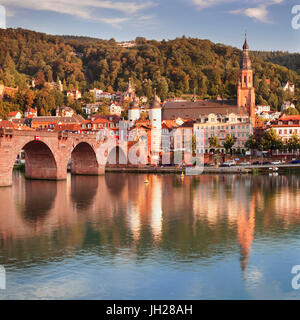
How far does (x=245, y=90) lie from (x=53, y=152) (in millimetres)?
47489

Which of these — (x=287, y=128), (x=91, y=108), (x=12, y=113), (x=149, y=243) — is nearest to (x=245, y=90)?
(x=287, y=128)

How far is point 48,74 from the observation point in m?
127

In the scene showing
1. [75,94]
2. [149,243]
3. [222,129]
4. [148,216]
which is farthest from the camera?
[75,94]

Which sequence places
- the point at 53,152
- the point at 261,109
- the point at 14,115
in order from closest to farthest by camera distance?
1. the point at 53,152
2. the point at 14,115
3. the point at 261,109

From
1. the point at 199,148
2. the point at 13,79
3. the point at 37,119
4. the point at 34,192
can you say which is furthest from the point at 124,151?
the point at 13,79

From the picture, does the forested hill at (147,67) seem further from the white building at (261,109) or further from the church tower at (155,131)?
the church tower at (155,131)

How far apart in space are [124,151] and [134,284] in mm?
43781

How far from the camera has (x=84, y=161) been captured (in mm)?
52031

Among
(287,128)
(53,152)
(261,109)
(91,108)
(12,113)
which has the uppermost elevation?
(91,108)

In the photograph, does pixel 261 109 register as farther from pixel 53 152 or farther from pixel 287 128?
pixel 53 152

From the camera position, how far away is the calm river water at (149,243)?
15219 millimetres

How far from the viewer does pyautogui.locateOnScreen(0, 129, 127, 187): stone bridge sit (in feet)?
120

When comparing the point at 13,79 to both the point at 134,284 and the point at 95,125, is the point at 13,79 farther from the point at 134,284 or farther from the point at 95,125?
the point at 134,284
